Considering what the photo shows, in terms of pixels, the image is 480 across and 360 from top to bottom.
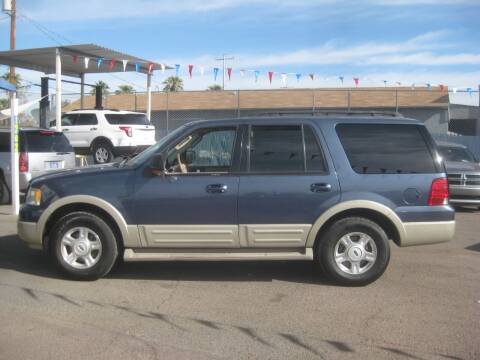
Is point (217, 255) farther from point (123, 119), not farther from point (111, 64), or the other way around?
point (111, 64)

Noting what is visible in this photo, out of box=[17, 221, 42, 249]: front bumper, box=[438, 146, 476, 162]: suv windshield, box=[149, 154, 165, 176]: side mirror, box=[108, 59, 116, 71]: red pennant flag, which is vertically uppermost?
box=[108, 59, 116, 71]: red pennant flag

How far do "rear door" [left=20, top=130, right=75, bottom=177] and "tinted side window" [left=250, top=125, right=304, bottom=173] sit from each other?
6.64 metres

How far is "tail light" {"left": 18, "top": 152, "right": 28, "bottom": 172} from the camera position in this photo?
10906mm

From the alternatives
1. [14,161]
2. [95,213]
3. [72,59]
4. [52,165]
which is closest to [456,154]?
[52,165]

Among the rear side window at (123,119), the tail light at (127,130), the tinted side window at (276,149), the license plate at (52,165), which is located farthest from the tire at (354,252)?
the rear side window at (123,119)

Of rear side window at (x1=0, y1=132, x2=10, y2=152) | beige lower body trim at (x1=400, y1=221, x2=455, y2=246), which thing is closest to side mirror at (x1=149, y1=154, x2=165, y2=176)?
beige lower body trim at (x1=400, y1=221, x2=455, y2=246)

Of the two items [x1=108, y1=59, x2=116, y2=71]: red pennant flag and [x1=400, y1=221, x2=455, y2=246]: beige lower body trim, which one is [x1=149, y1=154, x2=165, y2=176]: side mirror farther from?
[x1=108, y1=59, x2=116, y2=71]: red pennant flag

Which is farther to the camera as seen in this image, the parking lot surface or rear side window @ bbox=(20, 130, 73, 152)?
rear side window @ bbox=(20, 130, 73, 152)

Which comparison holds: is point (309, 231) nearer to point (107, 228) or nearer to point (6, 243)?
point (107, 228)

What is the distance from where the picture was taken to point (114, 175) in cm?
579

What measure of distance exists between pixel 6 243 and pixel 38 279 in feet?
6.95

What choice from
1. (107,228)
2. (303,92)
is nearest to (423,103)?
(303,92)

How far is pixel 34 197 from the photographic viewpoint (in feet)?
19.7

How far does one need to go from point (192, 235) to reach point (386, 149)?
2289 mm
